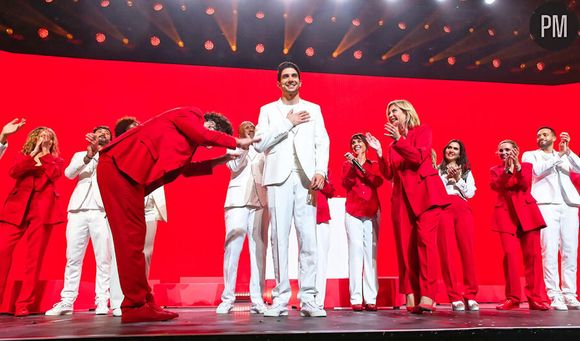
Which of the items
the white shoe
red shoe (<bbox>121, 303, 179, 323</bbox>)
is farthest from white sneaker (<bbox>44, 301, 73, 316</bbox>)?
the white shoe

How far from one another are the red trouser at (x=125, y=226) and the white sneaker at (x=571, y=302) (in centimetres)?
385

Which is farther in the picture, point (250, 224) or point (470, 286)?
point (470, 286)

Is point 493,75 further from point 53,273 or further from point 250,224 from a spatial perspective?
point 53,273

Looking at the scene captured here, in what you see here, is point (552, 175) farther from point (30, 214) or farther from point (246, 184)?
point (30, 214)

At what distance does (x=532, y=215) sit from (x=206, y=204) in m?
3.59

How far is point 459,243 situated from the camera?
479cm

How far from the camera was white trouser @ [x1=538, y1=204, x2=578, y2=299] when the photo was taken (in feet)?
16.0

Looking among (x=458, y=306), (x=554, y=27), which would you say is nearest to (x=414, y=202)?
(x=458, y=306)

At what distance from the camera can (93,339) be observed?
2297mm

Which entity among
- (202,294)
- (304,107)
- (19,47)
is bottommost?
(202,294)

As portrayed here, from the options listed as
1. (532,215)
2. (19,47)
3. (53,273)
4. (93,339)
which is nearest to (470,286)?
(532,215)

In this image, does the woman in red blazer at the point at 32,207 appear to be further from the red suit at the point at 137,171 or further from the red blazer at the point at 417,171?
the red blazer at the point at 417,171

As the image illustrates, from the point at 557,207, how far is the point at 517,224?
474 mm

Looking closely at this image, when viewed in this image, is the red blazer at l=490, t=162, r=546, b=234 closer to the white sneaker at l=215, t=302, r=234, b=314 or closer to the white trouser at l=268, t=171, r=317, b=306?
the white trouser at l=268, t=171, r=317, b=306
